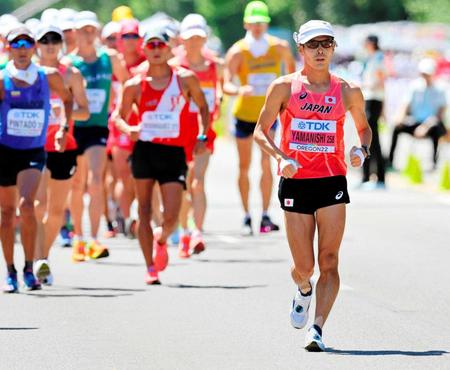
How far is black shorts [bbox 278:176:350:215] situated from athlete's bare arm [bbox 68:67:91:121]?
4.23 m

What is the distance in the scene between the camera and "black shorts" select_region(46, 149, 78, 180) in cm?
1503

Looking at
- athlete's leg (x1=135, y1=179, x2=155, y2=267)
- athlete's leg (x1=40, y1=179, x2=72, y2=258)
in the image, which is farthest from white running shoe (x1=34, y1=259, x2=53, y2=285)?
athlete's leg (x1=135, y1=179, x2=155, y2=267)

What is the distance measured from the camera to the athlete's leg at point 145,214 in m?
14.1

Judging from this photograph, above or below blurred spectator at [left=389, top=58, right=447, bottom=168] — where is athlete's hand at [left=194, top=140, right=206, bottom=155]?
above

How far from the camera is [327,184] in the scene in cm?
1078

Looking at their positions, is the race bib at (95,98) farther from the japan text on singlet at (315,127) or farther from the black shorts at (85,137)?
the japan text on singlet at (315,127)

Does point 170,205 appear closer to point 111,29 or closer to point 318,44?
point 318,44

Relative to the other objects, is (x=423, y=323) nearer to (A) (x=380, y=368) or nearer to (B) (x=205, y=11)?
(A) (x=380, y=368)

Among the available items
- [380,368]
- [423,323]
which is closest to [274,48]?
[423,323]

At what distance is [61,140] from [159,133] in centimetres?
81

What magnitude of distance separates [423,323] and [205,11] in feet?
300

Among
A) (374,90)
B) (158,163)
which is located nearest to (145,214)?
(158,163)

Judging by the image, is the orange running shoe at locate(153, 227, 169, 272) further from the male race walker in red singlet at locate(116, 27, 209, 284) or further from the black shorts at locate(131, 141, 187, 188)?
the black shorts at locate(131, 141, 187, 188)

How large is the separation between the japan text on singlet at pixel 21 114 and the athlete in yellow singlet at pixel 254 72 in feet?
17.5
